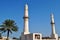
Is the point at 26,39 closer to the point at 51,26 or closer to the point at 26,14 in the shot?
the point at 26,14

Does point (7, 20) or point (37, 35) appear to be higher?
point (7, 20)

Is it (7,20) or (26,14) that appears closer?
(7,20)

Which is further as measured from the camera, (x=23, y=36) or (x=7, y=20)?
(x=23, y=36)

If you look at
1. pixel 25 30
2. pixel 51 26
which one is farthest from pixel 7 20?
pixel 51 26

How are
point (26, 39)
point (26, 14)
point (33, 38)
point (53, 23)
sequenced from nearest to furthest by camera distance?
point (33, 38) → point (26, 39) → point (26, 14) → point (53, 23)

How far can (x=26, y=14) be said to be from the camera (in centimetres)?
4703

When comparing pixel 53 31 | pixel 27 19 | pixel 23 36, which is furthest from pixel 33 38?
pixel 53 31

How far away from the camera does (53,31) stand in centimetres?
5094

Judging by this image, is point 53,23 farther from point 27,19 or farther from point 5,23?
point 5,23

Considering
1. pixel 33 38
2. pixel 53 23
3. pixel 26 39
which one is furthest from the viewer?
pixel 53 23

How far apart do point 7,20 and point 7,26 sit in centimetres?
184

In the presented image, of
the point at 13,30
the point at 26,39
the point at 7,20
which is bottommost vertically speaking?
the point at 26,39

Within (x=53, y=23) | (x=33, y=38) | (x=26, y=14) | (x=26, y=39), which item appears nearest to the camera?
(x=33, y=38)

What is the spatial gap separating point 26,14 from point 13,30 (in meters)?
7.84
